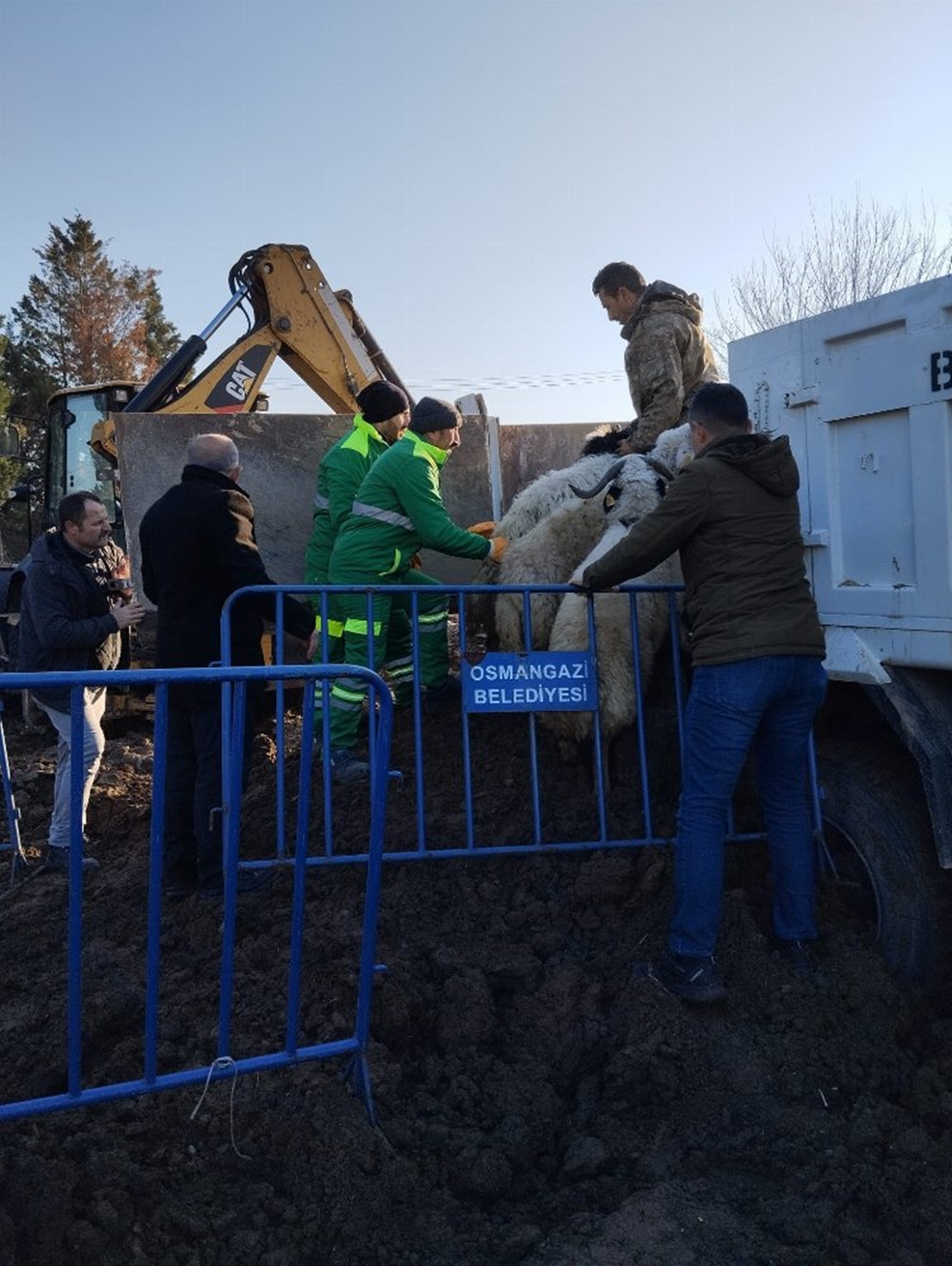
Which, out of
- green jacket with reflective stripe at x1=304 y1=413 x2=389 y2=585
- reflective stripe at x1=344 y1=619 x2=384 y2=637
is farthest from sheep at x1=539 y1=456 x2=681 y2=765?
green jacket with reflective stripe at x1=304 y1=413 x2=389 y2=585

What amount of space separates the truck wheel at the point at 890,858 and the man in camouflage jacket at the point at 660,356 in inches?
113

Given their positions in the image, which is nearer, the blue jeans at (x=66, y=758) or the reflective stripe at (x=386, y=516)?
the blue jeans at (x=66, y=758)

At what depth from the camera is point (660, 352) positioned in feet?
22.8

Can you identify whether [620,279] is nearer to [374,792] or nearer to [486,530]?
[486,530]

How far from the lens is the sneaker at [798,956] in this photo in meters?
4.35

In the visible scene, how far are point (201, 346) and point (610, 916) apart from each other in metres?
6.68

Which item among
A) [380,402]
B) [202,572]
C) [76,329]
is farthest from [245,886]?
[76,329]

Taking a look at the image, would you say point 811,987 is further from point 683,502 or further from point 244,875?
point 244,875

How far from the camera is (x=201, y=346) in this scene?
9.53 meters

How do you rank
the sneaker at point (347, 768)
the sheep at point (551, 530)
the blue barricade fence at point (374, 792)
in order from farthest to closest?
the sheep at point (551, 530), the sneaker at point (347, 768), the blue barricade fence at point (374, 792)

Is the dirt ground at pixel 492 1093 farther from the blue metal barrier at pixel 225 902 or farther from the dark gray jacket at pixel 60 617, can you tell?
the dark gray jacket at pixel 60 617

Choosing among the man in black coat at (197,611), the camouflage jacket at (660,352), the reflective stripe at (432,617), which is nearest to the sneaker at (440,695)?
the reflective stripe at (432,617)

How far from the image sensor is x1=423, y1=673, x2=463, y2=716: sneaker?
6.60 meters

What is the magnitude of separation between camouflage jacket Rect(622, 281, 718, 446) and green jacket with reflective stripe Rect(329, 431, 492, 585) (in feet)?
4.87
